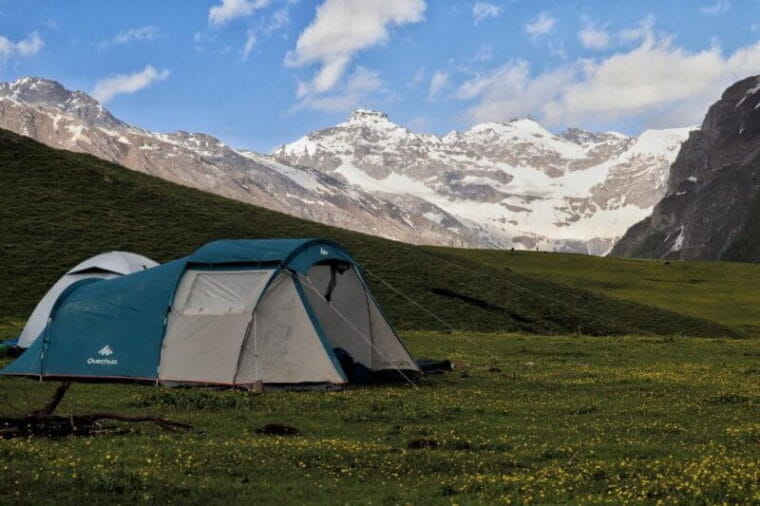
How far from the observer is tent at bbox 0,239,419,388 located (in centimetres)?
2825

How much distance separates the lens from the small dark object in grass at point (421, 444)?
1861 centimetres

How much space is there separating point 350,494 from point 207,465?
2921mm

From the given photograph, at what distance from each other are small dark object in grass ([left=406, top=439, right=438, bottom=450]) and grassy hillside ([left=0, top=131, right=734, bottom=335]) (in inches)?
1679

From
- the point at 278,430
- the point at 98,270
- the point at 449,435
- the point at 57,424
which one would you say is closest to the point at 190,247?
the point at 98,270

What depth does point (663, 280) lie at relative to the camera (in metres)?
112

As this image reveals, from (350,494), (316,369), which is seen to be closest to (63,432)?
(350,494)

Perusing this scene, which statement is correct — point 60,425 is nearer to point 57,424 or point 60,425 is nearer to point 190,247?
point 57,424

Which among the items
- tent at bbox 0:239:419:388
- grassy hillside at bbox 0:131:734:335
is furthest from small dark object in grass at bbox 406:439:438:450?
grassy hillside at bbox 0:131:734:335

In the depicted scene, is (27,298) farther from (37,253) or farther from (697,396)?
(697,396)

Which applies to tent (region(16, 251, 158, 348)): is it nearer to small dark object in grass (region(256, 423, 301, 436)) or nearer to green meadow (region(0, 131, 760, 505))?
green meadow (region(0, 131, 760, 505))

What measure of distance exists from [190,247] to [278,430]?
57.6 metres

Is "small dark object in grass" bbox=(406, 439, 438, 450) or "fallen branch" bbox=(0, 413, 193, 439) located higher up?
"small dark object in grass" bbox=(406, 439, 438, 450)

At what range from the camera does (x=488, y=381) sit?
32531 mm

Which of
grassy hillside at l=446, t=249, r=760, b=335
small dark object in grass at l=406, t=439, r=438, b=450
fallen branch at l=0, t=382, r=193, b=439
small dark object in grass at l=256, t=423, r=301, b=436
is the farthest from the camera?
grassy hillside at l=446, t=249, r=760, b=335
